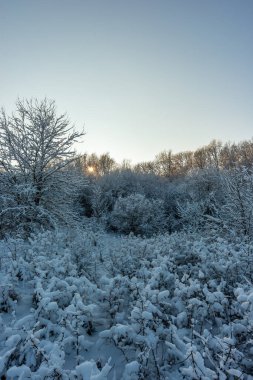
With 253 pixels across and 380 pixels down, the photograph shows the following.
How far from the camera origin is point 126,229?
1822cm

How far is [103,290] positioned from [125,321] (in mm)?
1172

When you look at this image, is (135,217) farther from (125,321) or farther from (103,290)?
(125,321)

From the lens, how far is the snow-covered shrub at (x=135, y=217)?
1791 centimetres

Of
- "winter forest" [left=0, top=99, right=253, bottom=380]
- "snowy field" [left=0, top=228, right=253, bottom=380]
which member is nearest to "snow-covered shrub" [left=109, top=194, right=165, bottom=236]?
"winter forest" [left=0, top=99, right=253, bottom=380]

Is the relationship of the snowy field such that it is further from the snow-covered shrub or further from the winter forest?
the snow-covered shrub

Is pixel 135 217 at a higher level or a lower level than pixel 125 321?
higher

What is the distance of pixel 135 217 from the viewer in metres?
18.1

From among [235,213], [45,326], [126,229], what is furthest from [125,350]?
[126,229]

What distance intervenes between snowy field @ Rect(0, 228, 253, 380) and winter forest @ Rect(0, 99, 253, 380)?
0.02m

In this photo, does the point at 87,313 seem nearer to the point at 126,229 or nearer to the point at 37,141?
the point at 37,141

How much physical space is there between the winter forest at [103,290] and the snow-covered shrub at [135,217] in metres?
5.86

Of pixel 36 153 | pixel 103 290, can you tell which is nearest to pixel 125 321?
pixel 103 290

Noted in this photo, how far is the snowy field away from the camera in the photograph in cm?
313

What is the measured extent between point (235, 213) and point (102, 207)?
38.0 ft
